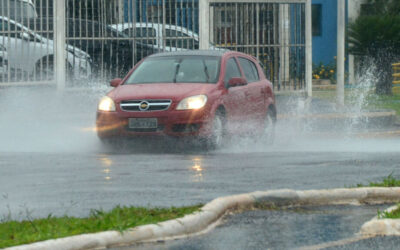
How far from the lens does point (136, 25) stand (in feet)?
80.8

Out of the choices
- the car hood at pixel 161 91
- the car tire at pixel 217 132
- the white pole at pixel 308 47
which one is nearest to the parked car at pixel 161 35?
the white pole at pixel 308 47

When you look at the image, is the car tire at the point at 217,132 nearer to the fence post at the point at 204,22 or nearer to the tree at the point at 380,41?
the fence post at the point at 204,22

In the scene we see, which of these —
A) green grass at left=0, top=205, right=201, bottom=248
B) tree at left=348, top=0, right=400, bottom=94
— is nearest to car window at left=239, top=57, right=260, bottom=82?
green grass at left=0, top=205, right=201, bottom=248

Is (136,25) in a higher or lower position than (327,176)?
higher

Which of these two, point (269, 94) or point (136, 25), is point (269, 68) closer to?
point (136, 25)

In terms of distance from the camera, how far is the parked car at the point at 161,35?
969 inches

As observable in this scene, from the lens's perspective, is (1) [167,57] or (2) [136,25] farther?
(2) [136,25]

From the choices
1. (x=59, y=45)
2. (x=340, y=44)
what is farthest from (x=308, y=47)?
(x=59, y=45)

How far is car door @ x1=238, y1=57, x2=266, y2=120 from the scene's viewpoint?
58.7ft

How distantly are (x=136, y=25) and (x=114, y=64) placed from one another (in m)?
1.03

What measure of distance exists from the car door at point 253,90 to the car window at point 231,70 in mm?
243

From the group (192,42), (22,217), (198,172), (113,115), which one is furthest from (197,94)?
(192,42)

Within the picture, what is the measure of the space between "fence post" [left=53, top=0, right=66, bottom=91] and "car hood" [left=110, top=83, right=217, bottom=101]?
7.10 meters

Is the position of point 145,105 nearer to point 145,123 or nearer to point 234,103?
point 145,123
